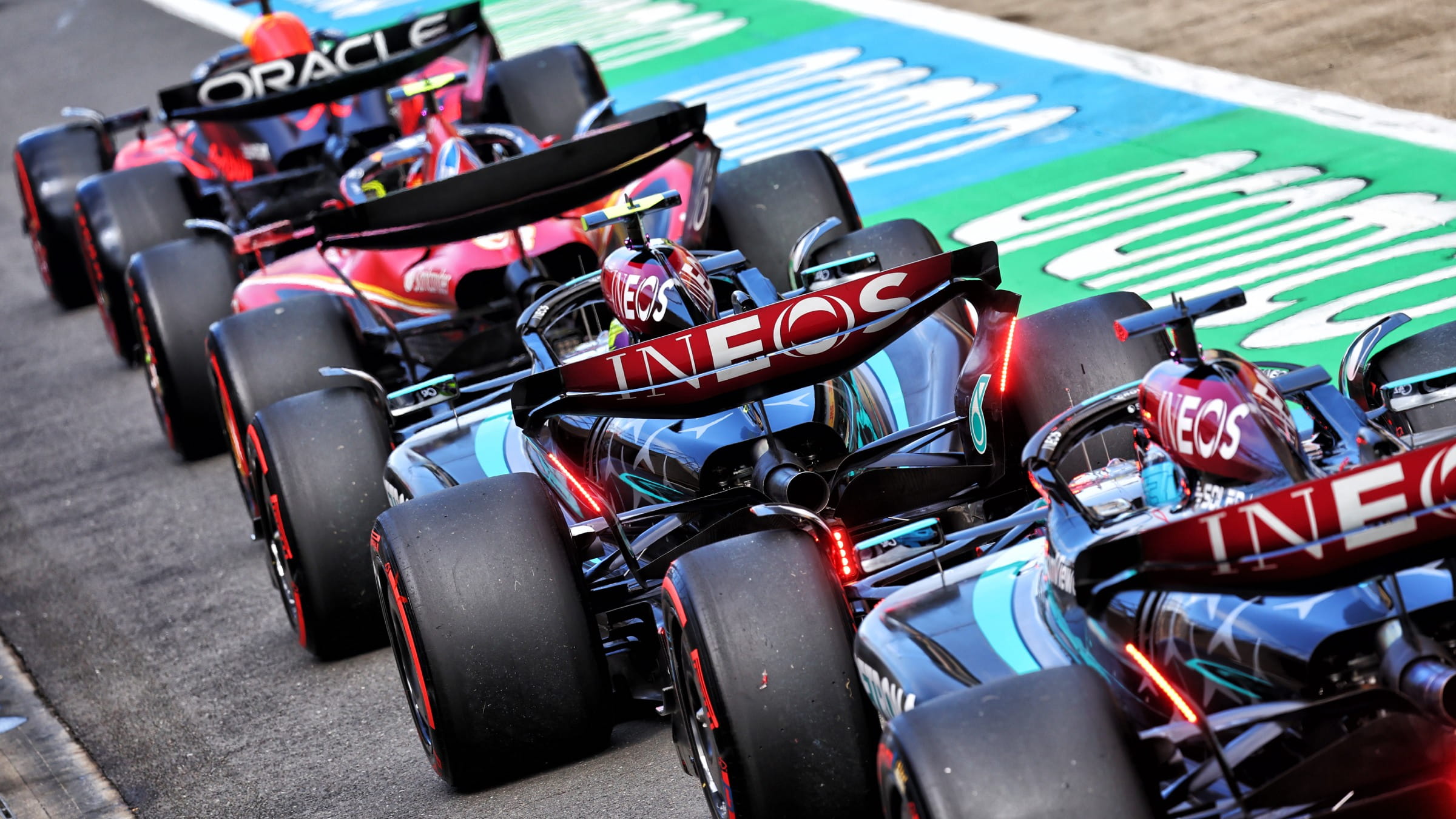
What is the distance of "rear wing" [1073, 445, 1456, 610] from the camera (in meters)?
3.39

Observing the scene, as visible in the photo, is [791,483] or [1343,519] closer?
[1343,519]

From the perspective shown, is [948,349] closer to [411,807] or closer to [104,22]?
[411,807]

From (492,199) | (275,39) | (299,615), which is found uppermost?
(275,39)

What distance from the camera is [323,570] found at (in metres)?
6.63

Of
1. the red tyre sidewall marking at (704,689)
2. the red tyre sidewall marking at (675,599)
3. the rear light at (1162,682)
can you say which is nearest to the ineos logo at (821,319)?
the red tyre sidewall marking at (675,599)

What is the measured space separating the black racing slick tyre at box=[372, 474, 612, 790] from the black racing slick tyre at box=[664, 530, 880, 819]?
80cm

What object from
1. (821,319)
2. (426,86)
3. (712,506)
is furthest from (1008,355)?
(426,86)

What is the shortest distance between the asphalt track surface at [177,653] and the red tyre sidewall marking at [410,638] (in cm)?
33

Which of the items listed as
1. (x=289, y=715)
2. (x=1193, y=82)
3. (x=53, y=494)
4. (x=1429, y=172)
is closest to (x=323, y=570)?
(x=289, y=715)

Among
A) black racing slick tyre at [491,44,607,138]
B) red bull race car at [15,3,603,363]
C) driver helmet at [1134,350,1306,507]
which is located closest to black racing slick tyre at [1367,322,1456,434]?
driver helmet at [1134,350,1306,507]

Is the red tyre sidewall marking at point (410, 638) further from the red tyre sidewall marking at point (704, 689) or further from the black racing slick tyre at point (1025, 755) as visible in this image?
the black racing slick tyre at point (1025, 755)

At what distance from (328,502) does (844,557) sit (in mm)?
2239

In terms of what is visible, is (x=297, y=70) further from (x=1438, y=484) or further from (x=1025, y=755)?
(x=1438, y=484)

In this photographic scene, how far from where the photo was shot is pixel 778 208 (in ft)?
27.9
